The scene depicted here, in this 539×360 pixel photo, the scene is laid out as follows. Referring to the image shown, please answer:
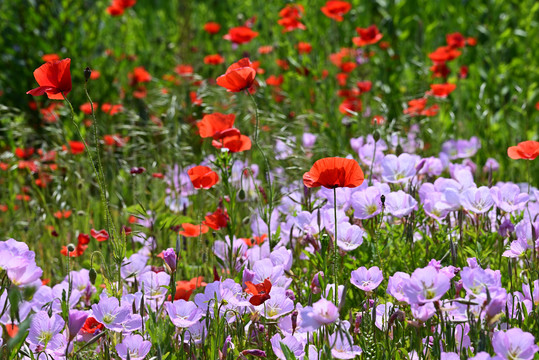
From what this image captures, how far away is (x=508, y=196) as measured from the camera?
1899 mm

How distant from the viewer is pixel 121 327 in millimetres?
1526

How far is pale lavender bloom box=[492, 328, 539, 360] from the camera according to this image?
4.13ft

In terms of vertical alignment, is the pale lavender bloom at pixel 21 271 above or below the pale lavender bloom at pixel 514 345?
above

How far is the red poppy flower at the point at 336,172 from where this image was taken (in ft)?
4.75

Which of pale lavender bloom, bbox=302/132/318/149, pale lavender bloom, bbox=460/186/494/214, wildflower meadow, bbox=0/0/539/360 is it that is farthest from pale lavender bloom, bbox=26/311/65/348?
pale lavender bloom, bbox=302/132/318/149

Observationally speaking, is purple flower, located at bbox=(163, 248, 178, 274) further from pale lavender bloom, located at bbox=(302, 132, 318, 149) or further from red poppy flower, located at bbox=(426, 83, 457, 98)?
red poppy flower, located at bbox=(426, 83, 457, 98)

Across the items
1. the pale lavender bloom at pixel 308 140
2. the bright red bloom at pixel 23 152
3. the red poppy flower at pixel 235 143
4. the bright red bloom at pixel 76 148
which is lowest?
the pale lavender bloom at pixel 308 140

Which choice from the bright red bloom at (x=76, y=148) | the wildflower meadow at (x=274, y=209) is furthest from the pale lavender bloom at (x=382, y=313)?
the bright red bloom at (x=76, y=148)

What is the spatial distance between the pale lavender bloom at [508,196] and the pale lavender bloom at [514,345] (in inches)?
26.0

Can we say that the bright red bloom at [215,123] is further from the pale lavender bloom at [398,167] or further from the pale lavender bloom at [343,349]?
the pale lavender bloom at [343,349]

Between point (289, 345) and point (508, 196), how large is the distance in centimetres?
88

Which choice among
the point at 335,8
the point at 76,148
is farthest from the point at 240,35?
the point at 76,148

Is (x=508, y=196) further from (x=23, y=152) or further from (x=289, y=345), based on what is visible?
(x=23, y=152)

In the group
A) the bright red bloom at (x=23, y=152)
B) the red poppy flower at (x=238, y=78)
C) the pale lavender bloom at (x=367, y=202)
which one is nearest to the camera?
the red poppy flower at (x=238, y=78)
